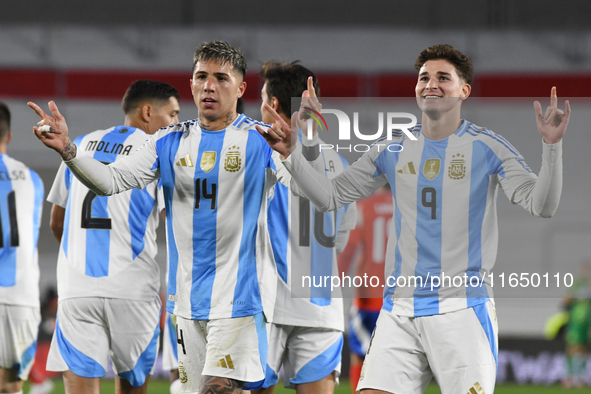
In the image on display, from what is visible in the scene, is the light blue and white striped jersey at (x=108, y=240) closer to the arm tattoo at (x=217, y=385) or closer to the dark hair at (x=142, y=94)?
the dark hair at (x=142, y=94)

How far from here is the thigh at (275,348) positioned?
158 inches

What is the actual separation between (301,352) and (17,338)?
7.94 ft

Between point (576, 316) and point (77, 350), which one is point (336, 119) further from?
point (576, 316)

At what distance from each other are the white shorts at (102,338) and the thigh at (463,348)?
2.03m

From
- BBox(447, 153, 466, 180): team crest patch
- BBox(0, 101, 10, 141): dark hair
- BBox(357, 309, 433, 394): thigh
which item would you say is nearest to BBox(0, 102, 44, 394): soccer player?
BBox(0, 101, 10, 141): dark hair

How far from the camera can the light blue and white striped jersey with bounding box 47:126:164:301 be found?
4.27 meters

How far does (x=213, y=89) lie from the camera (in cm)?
336

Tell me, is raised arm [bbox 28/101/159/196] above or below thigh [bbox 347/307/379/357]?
Answer: above

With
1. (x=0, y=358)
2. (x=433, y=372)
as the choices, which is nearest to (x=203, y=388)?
(x=433, y=372)

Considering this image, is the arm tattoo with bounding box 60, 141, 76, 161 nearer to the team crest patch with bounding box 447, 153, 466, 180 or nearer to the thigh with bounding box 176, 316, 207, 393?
the thigh with bounding box 176, 316, 207, 393

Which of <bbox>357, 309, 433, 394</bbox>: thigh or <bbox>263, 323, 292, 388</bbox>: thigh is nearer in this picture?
<bbox>357, 309, 433, 394</bbox>: thigh

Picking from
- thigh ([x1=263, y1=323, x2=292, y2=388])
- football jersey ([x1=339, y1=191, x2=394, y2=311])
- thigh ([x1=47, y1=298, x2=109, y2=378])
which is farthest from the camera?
football jersey ([x1=339, y1=191, x2=394, y2=311])

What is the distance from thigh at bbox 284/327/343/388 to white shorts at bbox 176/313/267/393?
2.61ft

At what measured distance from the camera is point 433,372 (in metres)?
3.11
